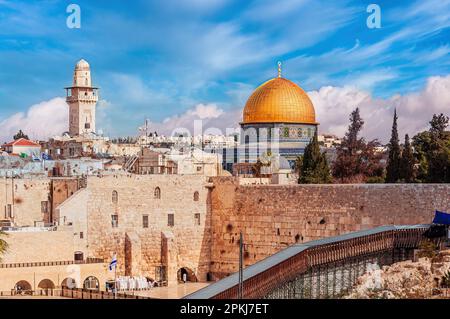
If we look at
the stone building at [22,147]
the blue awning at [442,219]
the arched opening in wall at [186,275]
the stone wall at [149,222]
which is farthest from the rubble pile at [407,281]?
the stone building at [22,147]

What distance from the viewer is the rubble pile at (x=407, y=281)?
1872 cm

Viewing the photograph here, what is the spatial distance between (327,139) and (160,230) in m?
66.2

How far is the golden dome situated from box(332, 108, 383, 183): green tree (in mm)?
6310

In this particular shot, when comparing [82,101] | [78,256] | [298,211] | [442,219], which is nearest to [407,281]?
[442,219]

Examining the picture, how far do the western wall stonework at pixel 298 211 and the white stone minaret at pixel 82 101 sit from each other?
21.1 metres

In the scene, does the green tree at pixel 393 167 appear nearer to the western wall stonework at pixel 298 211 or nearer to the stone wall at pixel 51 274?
the western wall stonework at pixel 298 211

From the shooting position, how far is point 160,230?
34.9 m

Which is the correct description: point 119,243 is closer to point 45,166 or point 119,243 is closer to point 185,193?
point 185,193

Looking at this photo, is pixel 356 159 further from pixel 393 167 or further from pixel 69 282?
pixel 69 282

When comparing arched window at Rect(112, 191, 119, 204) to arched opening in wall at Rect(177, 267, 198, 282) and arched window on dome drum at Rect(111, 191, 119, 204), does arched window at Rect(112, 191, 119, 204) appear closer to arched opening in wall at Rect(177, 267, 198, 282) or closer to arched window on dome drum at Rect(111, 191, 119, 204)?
arched window on dome drum at Rect(111, 191, 119, 204)

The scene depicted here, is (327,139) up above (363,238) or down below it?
above

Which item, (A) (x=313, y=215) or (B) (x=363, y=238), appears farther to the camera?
(A) (x=313, y=215)

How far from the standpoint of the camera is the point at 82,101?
55.5 meters
